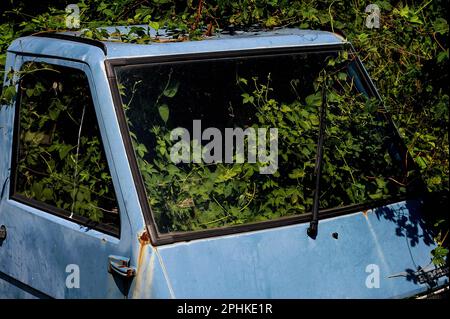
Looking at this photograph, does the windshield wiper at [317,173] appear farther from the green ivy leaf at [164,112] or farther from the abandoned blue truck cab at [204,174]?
the green ivy leaf at [164,112]

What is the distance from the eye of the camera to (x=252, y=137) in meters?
3.76

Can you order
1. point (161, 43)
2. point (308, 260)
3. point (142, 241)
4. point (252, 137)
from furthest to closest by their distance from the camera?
point (252, 137)
point (161, 43)
point (308, 260)
point (142, 241)

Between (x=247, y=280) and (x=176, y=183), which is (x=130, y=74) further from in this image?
(x=247, y=280)

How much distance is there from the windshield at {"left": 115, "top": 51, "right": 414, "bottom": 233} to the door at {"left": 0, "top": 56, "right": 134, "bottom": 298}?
0.79ft

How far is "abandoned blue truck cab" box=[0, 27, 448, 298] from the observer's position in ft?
10.6

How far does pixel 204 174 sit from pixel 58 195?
81 cm

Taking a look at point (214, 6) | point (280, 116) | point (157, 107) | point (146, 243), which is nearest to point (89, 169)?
point (157, 107)

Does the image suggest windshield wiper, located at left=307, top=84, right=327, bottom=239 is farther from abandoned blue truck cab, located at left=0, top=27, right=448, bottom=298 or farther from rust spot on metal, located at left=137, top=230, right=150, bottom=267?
rust spot on metal, located at left=137, top=230, right=150, bottom=267

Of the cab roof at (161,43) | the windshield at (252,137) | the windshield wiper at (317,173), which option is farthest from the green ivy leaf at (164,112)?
the windshield wiper at (317,173)

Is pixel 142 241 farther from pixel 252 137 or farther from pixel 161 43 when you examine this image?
pixel 161 43

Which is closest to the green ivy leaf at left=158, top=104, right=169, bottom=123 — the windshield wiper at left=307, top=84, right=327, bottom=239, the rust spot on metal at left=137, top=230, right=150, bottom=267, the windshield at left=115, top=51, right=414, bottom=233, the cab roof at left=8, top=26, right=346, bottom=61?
the windshield at left=115, top=51, right=414, bottom=233

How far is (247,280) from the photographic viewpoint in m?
3.18

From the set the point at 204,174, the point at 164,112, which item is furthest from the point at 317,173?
the point at 164,112
